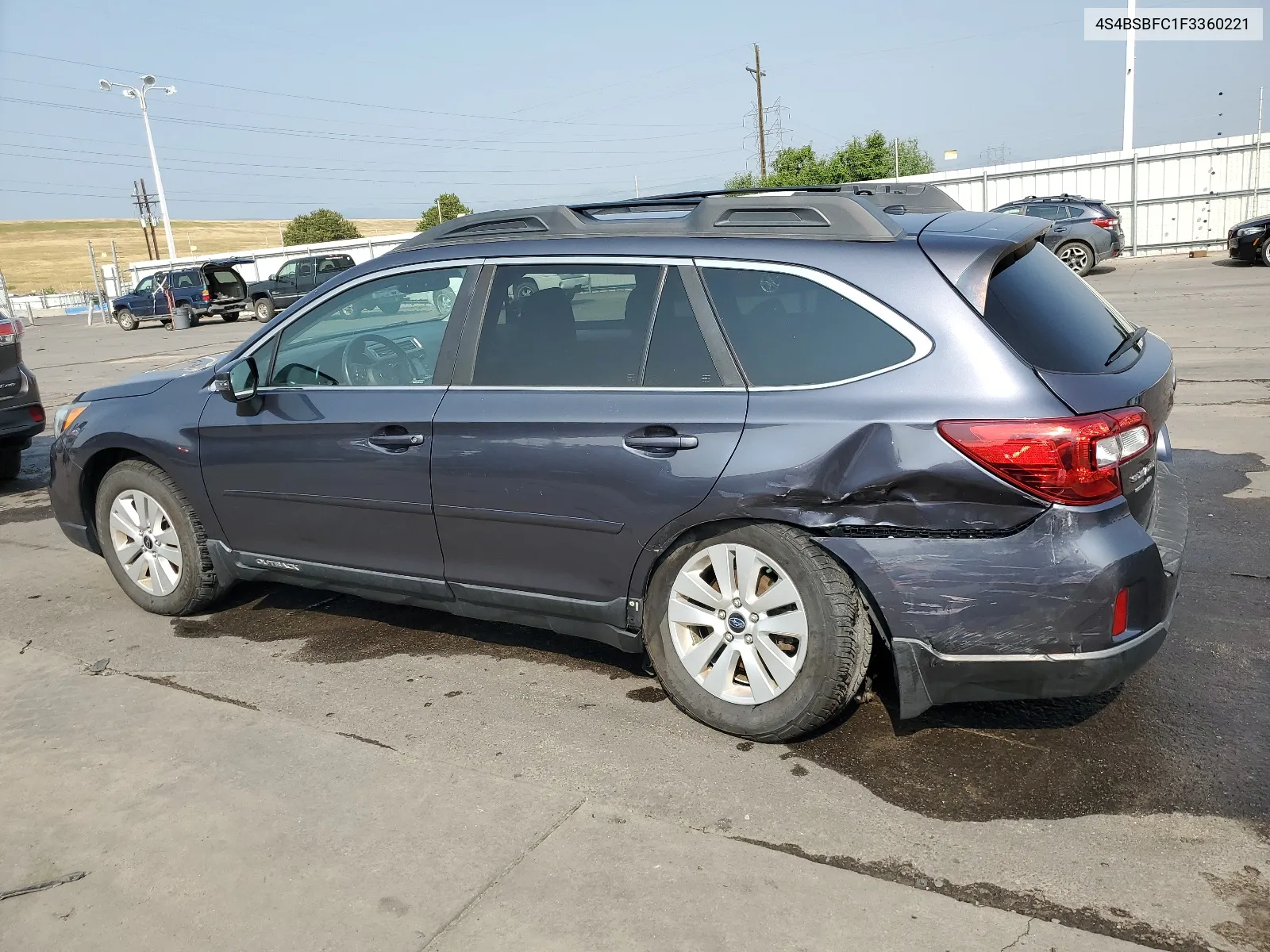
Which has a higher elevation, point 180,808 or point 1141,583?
point 1141,583

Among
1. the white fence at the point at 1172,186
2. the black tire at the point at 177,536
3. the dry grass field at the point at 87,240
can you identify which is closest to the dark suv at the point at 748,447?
the black tire at the point at 177,536

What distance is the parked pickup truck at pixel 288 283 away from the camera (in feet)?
99.9

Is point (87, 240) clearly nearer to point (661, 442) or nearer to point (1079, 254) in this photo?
point (1079, 254)

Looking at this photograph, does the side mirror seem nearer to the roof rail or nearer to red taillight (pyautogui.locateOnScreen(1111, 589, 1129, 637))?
the roof rail

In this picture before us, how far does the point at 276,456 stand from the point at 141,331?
30252 mm

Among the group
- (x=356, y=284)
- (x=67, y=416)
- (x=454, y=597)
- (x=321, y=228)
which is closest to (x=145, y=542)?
(x=67, y=416)

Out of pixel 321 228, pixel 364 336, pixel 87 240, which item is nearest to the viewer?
pixel 364 336

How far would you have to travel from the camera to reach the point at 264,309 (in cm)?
3088

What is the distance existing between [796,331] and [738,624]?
0.97 metres

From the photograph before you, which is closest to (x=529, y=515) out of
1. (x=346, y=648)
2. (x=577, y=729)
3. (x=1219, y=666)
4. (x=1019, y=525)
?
(x=577, y=729)

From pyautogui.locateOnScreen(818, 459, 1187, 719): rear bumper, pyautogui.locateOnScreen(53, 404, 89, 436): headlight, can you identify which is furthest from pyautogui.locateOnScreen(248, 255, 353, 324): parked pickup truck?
pyautogui.locateOnScreen(818, 459, 1187, 719): rear bumper

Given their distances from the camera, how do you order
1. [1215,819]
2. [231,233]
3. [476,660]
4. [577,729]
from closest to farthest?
[1215,819]
[577,729]
[476,660]
[231,233]

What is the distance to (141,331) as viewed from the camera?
31344mm

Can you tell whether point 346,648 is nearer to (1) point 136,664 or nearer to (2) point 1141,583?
(1) point 136,664
